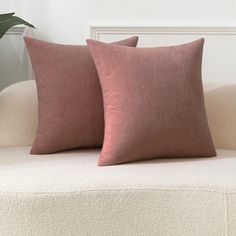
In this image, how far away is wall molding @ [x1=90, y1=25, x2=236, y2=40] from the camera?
2316 mm

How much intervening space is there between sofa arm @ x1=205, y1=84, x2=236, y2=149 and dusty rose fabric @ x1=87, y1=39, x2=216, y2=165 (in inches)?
8.8

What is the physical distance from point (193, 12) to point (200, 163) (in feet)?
3.47

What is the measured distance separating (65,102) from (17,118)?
0.27 meters

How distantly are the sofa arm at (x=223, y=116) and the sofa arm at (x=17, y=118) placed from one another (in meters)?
0.74

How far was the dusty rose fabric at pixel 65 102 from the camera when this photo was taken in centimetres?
173

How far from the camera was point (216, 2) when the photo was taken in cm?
231

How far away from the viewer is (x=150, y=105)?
156cm

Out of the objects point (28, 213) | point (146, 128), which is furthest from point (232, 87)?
point (28, 213)

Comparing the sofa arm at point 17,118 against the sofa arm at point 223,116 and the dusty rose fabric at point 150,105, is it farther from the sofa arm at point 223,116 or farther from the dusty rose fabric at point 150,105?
the sofa arm at point 223,116

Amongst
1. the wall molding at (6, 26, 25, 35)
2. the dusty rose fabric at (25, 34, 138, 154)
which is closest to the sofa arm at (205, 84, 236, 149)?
the dusty rose fabric at (25, 34, 138, 154)

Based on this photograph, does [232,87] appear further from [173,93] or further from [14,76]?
[14,76]

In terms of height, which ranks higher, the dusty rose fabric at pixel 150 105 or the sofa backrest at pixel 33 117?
the dusty rose fabric at pixel 150 105

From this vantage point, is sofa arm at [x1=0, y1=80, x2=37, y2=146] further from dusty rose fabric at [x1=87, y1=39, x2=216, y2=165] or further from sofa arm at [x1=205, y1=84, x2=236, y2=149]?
sofa arm at [x1=205, y1=84, x2=236, y2=149]

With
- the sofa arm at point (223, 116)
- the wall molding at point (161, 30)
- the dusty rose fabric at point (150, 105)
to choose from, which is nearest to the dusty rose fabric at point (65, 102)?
the dusty rose fabric at point (150, 105)
